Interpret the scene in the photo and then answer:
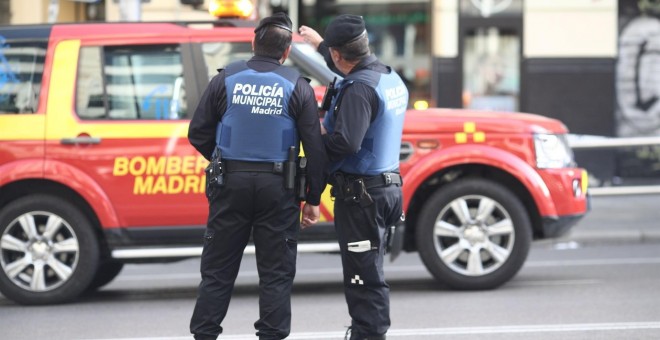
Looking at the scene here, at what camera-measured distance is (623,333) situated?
7.31m

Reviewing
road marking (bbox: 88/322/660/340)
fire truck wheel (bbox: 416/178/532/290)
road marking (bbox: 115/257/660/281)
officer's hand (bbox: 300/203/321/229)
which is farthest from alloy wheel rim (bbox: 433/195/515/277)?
officer's hand (bbox: 300/203/321/229)

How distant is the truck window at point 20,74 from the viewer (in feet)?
29.3

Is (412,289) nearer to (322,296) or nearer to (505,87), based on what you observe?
(322,296)

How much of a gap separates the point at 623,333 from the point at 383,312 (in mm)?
1800

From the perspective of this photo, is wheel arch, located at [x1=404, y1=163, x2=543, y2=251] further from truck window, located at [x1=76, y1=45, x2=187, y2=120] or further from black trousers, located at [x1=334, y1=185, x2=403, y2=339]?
black trousers, located at [x1=334, y1=185, x2=403, y2=339]

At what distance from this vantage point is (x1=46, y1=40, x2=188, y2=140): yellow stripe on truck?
883 centimetres

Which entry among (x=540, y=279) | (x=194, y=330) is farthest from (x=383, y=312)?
(x=540, y=279)

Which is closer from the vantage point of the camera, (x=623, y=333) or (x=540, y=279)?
(x=623, y=333)

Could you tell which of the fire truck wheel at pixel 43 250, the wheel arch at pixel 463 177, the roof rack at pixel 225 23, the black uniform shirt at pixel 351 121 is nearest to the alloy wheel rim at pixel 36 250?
the fire truck wheel at pixel 43 250

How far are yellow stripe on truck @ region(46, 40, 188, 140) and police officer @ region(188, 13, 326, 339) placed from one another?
2670 millimetres

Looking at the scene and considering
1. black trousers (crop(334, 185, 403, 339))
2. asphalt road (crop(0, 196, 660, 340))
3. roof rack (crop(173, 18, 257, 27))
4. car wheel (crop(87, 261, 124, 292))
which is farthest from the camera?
car wheel (crop(87, 261, 124, 292))

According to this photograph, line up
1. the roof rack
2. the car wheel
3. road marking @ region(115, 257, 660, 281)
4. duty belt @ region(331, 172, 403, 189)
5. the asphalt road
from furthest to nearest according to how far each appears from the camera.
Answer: road marking @ region(115, 257, 660, 281) < the car wheel < the roof rack < the asphalt road < duty belt @ region(331, 172, 403, 189)

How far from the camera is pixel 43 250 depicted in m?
8.80

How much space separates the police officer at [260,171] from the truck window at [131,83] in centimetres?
276
